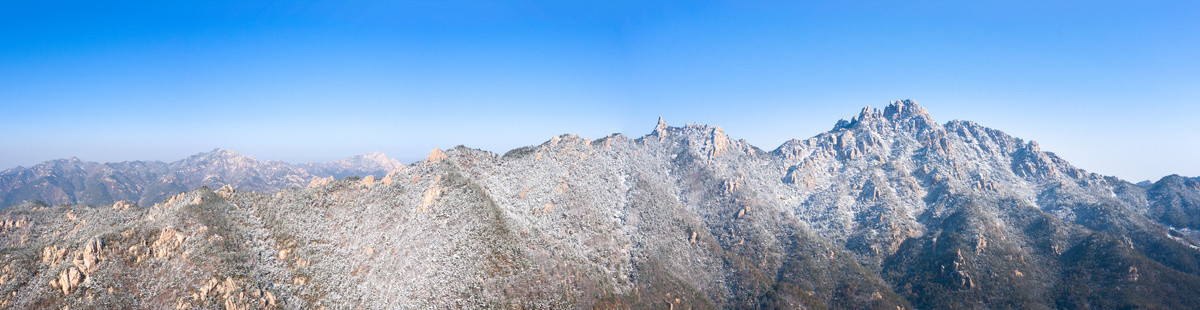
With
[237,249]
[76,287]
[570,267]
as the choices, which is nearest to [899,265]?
[570,267]

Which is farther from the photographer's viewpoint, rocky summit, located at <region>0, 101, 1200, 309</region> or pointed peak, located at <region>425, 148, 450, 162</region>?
pointed peak, located at <region>425, 148, 450, 162</region>

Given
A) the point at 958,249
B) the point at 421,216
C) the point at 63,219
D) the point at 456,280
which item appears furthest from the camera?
the point at 958,249

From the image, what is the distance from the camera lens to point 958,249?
167m

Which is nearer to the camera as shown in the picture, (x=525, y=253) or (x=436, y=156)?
(x=525, y=253)

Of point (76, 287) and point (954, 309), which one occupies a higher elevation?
point (76, 287)

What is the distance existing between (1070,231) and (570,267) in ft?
725

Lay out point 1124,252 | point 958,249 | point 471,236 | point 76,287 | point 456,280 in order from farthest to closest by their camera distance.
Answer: point 958,249 → point 1124,252 → point 471,236 → point 456,280 → point 76,287

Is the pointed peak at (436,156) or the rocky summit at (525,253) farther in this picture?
the pointed peak at (436,156)

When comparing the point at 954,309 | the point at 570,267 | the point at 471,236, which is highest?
the point at 471,236

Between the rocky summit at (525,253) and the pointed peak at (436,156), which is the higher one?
the pointed peak at (436,156)

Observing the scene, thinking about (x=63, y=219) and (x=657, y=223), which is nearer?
(x=63, y=219)

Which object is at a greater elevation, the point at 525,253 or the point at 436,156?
the point at 436,156

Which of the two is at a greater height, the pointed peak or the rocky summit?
the pointed peak

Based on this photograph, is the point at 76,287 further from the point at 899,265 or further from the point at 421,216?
the point at 899,265
